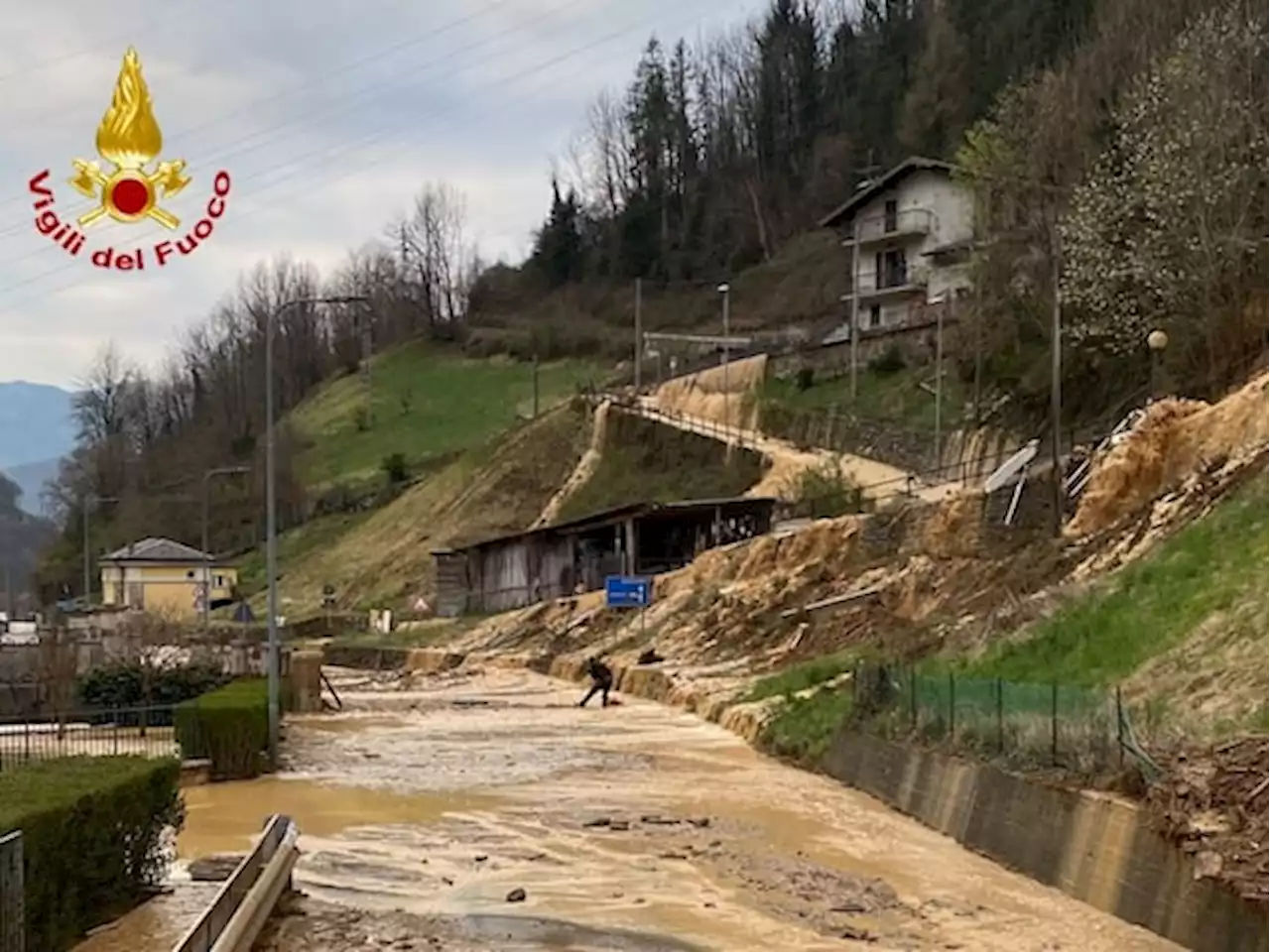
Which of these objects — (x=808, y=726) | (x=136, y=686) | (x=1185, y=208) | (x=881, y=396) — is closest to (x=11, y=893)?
(x=808, y=726)

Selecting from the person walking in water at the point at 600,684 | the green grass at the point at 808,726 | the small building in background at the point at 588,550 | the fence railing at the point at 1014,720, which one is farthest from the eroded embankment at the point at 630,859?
the small building in background at the point at 588,550

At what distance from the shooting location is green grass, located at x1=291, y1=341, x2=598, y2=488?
11675cm

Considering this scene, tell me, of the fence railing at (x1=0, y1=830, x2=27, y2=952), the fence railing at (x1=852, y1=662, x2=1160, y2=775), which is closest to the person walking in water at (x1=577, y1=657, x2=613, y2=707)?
the fence railing at (x1=852, y1=662, x2=1160, y2=775)

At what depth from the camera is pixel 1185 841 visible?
607 inches

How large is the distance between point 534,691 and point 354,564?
43571 mm

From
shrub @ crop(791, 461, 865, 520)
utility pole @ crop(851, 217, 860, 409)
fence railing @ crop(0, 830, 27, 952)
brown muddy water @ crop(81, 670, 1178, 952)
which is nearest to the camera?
fence railing @ crop(0, 830, 27, 952)

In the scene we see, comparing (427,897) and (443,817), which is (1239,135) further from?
(427,897)

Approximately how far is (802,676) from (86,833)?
25.6m

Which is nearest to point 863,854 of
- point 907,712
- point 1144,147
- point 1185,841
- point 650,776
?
point 907,712

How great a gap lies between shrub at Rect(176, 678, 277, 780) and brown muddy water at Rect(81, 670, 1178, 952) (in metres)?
0.87

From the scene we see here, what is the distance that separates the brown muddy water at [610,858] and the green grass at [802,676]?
6.40 feet

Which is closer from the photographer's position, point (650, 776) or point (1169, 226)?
point (650, 776)

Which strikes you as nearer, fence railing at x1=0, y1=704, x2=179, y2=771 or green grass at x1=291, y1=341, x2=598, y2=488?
fence railing at x1=0, y1=704, x2=179, y2=771

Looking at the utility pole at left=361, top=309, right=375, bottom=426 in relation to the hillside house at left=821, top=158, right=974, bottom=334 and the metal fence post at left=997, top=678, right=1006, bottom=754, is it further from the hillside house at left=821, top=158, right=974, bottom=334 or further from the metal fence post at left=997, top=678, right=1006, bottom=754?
the metal fence post at left=997, top=678, right=1006, bottom=754
